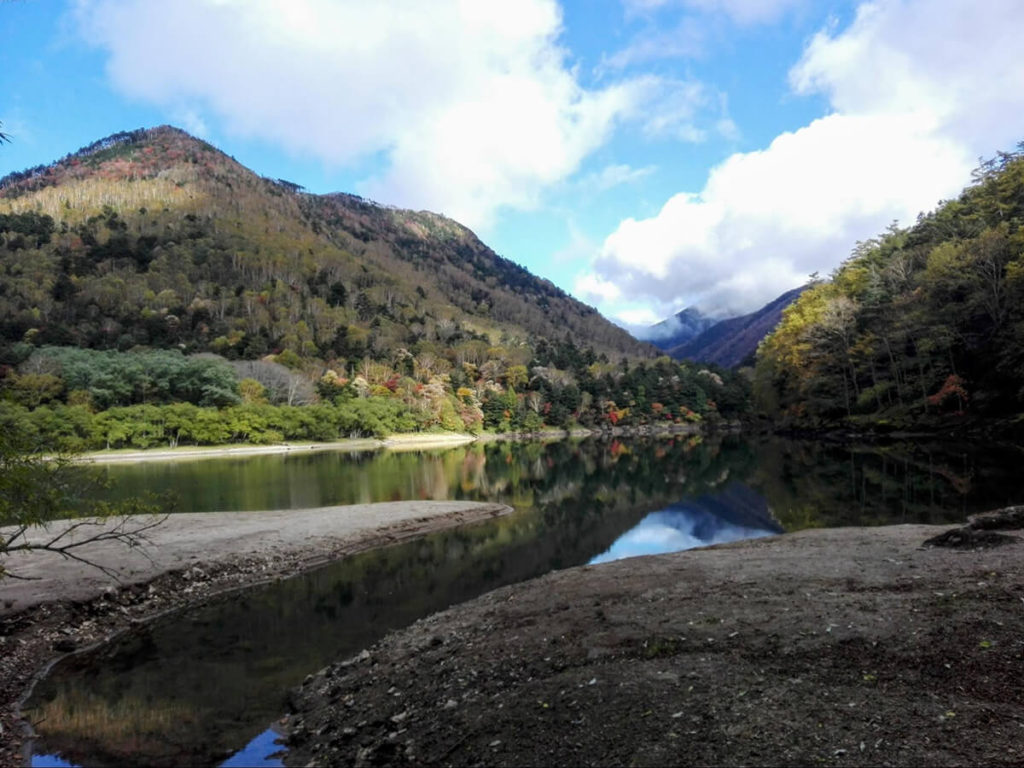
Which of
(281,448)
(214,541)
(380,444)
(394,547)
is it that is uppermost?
(281,448)

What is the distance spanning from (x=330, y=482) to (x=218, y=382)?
5074 centimetres

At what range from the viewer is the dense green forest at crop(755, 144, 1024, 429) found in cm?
5025

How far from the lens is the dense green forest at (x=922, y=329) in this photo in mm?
50250

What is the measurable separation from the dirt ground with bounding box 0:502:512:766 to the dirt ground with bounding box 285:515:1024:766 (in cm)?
567

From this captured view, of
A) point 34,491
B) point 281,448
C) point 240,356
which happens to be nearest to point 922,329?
point 34,491

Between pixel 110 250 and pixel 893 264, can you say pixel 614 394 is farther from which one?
pixel 110 250

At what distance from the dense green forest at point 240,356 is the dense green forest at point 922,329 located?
47329 mm

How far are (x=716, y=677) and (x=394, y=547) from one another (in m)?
17.0

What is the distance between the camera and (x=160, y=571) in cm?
1688

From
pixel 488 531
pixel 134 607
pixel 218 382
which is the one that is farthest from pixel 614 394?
pixel 134 607

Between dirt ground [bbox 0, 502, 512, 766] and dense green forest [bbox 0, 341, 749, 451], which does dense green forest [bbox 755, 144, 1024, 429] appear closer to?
dense green forest [bbox 0, 341, 749, 451]

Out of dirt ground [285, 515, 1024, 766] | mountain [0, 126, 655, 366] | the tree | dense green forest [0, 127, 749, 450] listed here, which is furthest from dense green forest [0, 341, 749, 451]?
dirt ground [285, 515, 1024, 766]

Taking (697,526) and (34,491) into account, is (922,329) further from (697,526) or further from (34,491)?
(34,491)

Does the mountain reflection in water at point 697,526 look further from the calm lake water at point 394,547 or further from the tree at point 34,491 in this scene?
the tree at point 34,491
